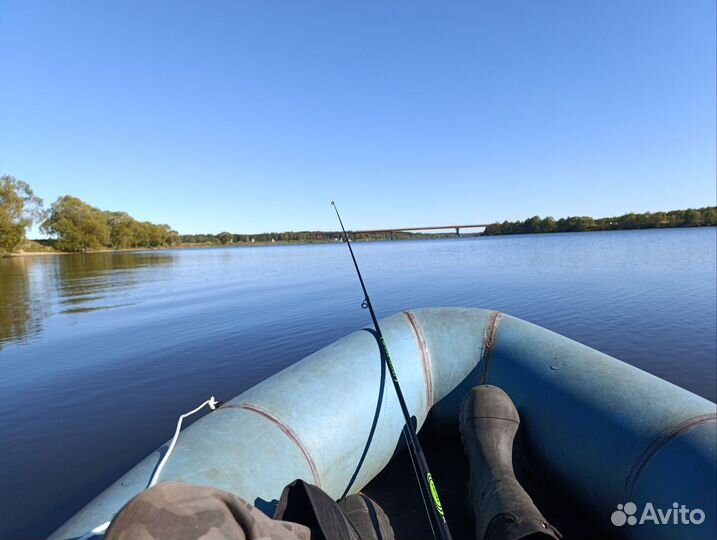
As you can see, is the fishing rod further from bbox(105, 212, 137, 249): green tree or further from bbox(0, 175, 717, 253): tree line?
bbox(105, 212, 137, 249): green tree

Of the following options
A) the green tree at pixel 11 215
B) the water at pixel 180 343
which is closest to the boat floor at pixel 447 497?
the water at pixel 180 343

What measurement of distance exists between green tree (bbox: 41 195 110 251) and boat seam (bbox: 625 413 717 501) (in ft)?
258

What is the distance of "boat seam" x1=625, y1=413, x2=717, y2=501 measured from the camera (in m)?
1.86

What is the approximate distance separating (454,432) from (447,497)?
605 millimetres

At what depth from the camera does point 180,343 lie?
8008mm

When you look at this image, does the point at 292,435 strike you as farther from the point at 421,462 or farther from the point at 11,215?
the point at 11,215

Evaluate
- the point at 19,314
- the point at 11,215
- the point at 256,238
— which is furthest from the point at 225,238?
the point at 19,314

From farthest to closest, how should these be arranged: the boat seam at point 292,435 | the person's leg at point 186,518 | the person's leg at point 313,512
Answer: the boat seam at point 292,435 < the person's leg at point 313,512 < the person's leg at point 186,518

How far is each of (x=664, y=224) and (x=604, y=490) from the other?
341 ft

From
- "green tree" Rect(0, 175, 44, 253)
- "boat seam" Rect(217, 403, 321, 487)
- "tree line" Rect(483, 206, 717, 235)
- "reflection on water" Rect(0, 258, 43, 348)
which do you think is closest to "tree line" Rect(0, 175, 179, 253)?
"green tree" Rect(0, 175, 44, 253)

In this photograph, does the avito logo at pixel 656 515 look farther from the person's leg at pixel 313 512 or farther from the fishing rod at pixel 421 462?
the person's leg at pixel 313 512

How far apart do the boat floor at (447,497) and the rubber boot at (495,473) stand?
26cm

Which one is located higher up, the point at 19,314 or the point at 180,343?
the point at 19,314

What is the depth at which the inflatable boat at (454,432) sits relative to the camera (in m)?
1.83
